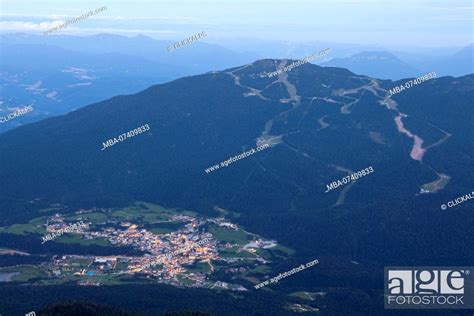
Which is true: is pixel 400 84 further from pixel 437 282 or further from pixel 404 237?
pixel 437 282

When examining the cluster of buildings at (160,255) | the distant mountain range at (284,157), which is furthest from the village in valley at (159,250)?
the distant mountain range at (284,157)

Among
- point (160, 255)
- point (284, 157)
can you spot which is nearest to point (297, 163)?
point (284, 157)

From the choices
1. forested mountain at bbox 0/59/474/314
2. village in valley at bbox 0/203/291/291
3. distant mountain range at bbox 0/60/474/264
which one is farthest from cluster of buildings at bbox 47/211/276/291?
distant mountain range at bbox 0/60/474/264

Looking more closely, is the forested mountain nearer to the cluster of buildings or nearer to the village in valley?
the village in valley

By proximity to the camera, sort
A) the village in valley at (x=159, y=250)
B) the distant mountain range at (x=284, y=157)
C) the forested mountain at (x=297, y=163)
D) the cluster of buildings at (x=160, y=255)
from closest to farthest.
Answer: the village in valley at (x=159, y=250), the cluster of buildings at (x=160, y=255), the forested mountain at (x=297, y=163), the distant mountain range at (x=284, y=157)

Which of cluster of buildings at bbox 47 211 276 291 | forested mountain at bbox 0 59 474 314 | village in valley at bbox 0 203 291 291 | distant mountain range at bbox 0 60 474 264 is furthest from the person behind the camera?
distant mountain range at bbox 0 60 474 264

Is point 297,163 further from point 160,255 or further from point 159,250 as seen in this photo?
point 160,255

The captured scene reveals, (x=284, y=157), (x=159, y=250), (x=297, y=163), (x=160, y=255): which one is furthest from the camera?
(x=284, y=157)

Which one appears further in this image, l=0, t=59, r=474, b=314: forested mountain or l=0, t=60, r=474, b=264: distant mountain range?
l=0, t=60, r=474, b=264: distant mountain range

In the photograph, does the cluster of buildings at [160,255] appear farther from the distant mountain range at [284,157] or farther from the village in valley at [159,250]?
the distant mountain range at [284,157]

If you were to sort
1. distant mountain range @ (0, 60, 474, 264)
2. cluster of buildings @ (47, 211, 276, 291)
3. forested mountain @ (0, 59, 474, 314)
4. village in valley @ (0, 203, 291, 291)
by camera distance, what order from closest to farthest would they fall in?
1. village in valley @ (0, 203, 291, 291)
2. cluster of buildings @ (47, 211, 276, 291)
3. forested mountain @ (0, 59, 474, 314)
4. distant mountain range @ (0, 60, 474, 264)

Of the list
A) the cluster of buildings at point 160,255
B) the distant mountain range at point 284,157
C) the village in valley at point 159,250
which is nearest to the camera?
the village in valley at point 159,250
